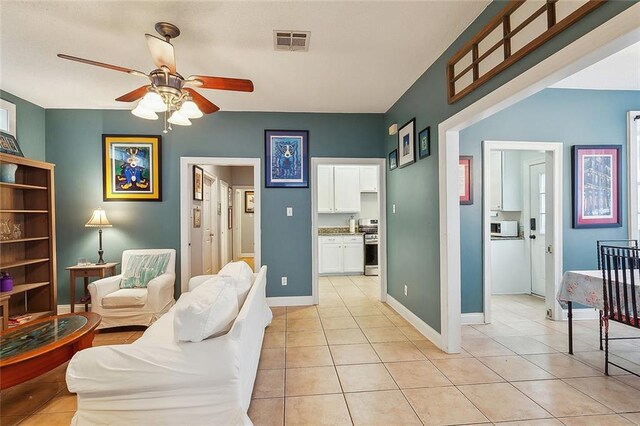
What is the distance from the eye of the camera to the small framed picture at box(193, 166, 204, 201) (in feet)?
15.3

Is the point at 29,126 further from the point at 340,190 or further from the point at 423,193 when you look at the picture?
the point at 340,190

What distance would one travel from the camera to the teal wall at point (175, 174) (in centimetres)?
423

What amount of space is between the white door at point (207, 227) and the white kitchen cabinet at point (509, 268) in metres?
4.56

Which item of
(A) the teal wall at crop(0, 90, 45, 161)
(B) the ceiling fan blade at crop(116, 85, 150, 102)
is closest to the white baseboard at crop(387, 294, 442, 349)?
(B) the ceiling fan blade at crop(116, 85, 150, 102)

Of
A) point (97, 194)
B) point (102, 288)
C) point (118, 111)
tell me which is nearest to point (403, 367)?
point (102, 288)

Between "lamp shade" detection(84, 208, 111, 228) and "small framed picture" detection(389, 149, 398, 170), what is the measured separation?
3.73m

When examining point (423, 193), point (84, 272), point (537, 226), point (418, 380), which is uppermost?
point (423, 193)

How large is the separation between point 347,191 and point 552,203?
3691 mm

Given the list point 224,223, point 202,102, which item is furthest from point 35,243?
point 224,223

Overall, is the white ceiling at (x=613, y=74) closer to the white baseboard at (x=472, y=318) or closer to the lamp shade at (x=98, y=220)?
the white baseboard at (x=472, y=318)

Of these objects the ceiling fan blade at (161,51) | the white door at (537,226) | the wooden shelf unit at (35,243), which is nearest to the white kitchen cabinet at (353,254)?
the white door at (537,226)

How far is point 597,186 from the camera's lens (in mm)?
3742

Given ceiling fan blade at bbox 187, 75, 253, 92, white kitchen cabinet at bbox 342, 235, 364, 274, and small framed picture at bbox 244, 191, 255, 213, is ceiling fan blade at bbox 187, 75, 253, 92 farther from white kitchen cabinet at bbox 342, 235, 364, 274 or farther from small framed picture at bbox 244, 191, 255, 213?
small framed picture at bbox 244, 191, 255, 213

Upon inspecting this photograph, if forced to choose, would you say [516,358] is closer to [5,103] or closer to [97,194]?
[97,194]
